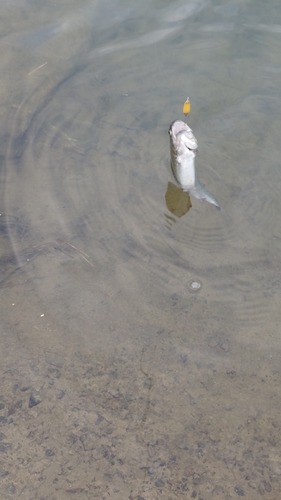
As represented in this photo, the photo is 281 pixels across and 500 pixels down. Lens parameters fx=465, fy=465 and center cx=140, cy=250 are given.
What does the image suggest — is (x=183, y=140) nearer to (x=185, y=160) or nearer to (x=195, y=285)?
(x=185, y=160)

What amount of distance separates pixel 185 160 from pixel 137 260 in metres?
1.09

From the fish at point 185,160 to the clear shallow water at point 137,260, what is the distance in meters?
0.17

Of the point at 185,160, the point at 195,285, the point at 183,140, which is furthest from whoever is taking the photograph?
the point at 185,160

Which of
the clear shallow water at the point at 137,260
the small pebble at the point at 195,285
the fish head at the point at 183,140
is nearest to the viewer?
the clear shallow water at the point at 137,260

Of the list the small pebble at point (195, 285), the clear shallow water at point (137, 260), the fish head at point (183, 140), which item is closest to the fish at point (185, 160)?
the fish head at point (183, 140)

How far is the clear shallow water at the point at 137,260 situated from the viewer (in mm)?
2994

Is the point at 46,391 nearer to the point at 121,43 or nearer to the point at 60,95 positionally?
the point at 60,95

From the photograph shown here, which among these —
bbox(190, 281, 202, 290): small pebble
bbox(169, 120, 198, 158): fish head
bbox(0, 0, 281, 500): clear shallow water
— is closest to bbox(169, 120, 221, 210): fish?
bbox(169, 120, 198, 158): fish head

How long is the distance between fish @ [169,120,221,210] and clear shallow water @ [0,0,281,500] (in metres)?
0.17

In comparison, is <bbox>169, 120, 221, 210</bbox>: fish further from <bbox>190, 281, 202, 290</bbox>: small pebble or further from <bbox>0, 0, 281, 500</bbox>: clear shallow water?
<bbox>190, 281, 202, 290</bbox>: small pebble

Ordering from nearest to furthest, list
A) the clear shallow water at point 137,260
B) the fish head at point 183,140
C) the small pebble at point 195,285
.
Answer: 1. the clear shallow water at point 137,260
2. the small pebble at point 195,285
3. the fish head at point 183,140

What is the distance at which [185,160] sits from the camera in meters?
4.41

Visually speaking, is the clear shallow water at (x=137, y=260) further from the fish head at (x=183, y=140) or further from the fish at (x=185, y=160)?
the fish head at (x=183, y=140)

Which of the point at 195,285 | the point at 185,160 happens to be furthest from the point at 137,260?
the point at 185,160
